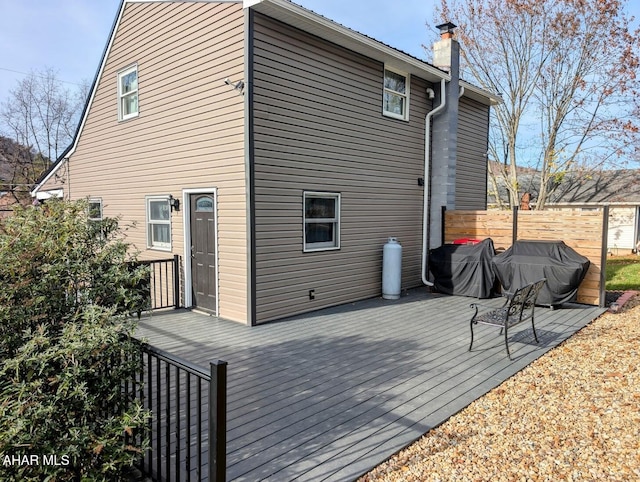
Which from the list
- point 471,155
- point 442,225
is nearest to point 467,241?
point 442,225

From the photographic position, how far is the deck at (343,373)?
10.1 feet

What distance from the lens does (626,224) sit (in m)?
21.3

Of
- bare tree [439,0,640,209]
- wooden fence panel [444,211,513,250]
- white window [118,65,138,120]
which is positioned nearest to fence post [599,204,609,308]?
wooden fence panel [444,211,513,250]

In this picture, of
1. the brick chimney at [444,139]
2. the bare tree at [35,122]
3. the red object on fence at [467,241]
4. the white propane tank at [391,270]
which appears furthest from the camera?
the bare tree at [35,122]

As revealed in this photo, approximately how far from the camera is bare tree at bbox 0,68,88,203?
24.2 m

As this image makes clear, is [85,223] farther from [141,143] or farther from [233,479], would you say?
[141,143]

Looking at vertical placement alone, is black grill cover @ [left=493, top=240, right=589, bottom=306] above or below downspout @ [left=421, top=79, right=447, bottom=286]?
below

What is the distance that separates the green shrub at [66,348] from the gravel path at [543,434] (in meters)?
1.66

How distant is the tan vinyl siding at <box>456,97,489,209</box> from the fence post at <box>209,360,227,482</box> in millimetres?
10155

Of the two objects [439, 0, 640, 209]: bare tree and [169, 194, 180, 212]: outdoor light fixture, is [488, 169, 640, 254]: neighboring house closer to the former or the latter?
[439, 0, 640, 209]: bare tree

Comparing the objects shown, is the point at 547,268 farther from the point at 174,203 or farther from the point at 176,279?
the point at 174,203

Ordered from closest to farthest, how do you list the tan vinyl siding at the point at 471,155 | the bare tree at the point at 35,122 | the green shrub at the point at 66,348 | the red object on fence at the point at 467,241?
the green shrub at the point at 66,348
the red object on fence at the point at 467,241
the tan vinyl siding at the point at 471,155
the bare tree at the point at 35,122

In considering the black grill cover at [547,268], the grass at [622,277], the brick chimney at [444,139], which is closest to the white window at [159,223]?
the brick chimney at [444,139]

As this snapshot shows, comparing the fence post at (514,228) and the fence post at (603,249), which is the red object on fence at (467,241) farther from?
the fence post at (603,249)
